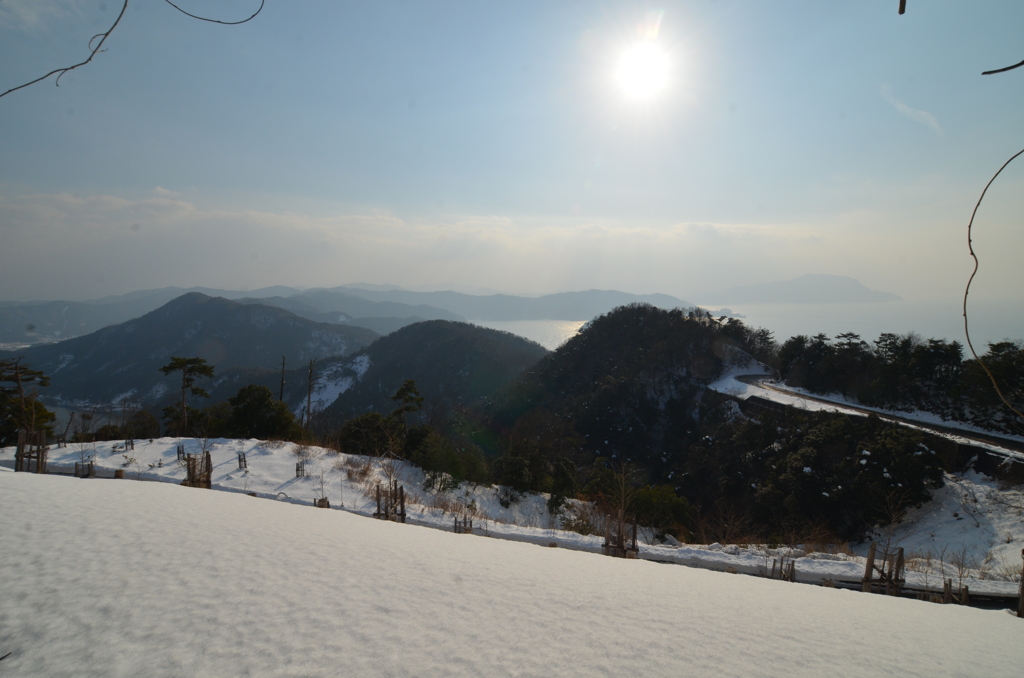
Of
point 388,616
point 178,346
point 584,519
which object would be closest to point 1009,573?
point 584,519

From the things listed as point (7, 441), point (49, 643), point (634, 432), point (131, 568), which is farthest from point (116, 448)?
point (634, 432)

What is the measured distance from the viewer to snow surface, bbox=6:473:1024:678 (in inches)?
115

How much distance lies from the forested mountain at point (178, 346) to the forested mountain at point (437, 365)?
52708mm

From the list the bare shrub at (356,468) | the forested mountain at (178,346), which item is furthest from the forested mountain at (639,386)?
the forested mountain at (178,346)

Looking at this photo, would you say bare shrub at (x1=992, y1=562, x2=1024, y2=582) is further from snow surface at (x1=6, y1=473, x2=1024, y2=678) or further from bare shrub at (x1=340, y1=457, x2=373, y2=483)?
bare shrub at (x1=340, y1=457, x2=373, y2=483)

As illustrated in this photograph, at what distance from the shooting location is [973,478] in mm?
15445

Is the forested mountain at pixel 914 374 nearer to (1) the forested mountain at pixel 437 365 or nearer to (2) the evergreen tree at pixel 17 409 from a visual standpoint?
(2) the evergreen tree at pixel 17 409

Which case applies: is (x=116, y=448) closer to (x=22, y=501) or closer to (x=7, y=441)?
(x=7, y=441)

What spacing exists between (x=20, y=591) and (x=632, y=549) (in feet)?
26.4

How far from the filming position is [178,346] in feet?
449

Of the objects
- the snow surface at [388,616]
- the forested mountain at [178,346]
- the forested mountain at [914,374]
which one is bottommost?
the forested mountain at [178,346]

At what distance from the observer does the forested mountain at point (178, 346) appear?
11794 cm

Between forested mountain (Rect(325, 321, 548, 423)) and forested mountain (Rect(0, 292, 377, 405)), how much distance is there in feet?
173

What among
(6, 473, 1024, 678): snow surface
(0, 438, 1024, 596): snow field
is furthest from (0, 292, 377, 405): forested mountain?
(6, 473, 1024, 678): snow surface
